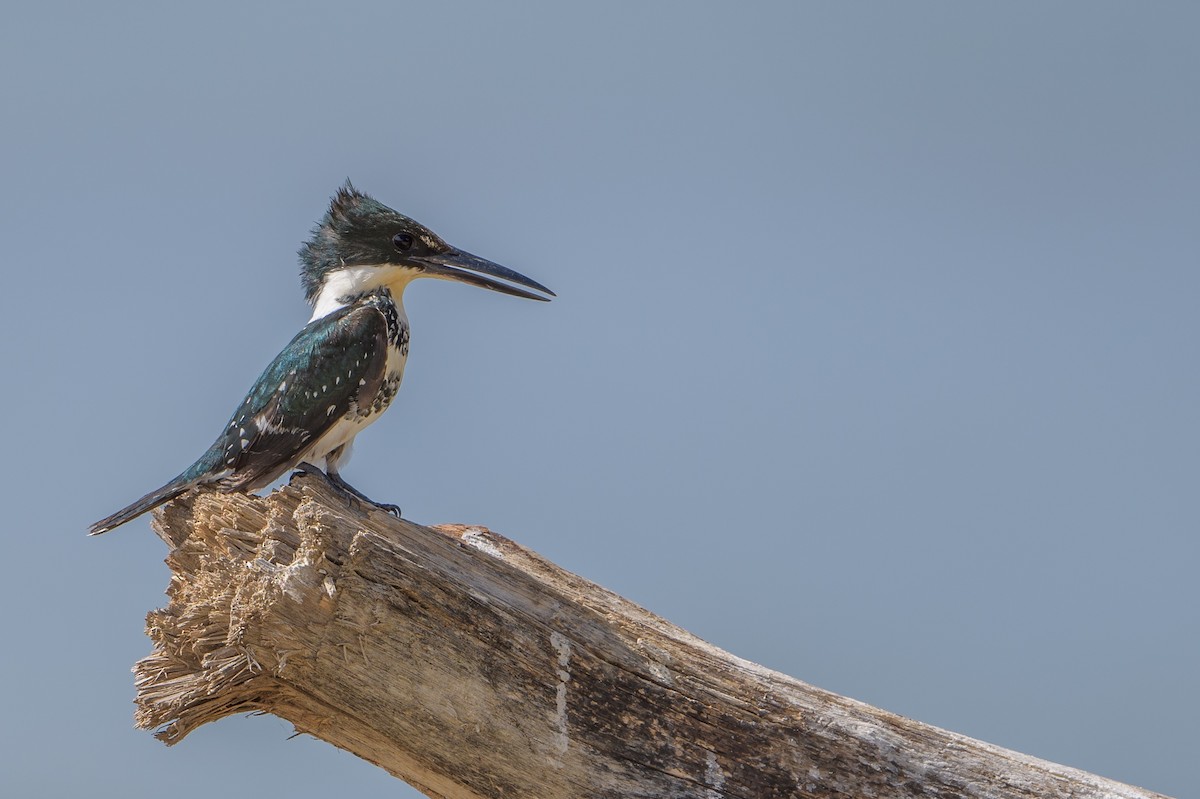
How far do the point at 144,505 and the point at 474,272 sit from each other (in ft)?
6.41

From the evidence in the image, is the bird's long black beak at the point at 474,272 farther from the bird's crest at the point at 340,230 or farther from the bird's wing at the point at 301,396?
the bird's wing at the point at 301,396

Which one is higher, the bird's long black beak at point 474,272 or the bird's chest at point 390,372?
the bird's long black beak at point 474,272

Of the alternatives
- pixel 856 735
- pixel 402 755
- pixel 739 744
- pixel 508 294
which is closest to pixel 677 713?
pixel 739 744

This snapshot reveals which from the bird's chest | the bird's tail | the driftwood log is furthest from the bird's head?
the driftwood log

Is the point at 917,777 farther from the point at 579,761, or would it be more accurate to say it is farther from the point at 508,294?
the point at 508,294

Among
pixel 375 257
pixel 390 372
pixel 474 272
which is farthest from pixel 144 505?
pixel 474 272

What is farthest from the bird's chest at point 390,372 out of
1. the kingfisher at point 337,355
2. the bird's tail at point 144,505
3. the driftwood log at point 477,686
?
the driftwood log at point 477,686

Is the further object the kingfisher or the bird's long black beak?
the bird's long black beak

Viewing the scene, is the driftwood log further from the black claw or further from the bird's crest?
the bird's crest

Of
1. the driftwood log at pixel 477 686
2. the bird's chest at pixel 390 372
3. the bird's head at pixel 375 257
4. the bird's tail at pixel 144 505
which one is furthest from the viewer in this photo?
the bird's head at pixel 375 257

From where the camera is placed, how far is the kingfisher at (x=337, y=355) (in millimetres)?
4691

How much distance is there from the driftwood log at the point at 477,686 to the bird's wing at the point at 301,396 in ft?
2.49

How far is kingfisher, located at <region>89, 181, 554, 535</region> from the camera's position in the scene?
4.69 meters

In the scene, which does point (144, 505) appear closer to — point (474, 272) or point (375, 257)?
point (375, 257)
